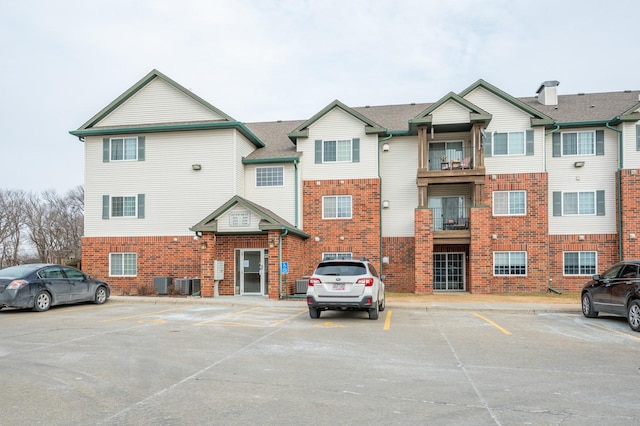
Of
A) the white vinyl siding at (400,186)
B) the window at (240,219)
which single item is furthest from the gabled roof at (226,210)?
the white vinyl siding at (400,186)

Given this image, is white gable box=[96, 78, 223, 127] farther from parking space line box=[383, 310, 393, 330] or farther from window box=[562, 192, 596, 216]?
window box=[562, 192, 596, 216]

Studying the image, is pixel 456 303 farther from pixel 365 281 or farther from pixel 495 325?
pixel 365 281

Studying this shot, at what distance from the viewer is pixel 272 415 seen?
5.66 metres

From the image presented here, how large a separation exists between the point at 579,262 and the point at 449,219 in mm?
6360

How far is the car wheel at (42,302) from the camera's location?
51.5 ft

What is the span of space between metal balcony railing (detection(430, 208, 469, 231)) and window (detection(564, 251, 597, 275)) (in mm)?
5041

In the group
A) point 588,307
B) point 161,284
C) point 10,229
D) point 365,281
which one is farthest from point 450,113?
point 10,229

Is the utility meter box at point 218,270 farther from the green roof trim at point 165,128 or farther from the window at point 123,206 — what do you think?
the green roof trim at point 165,128

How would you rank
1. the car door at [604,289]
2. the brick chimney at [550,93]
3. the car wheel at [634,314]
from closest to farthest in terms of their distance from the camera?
the car wheel at [634,314] → the car door at [604,289] → the brick chimney at [550,93]

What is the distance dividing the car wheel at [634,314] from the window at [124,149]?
20.9 meters

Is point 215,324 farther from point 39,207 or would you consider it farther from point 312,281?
point 39,207

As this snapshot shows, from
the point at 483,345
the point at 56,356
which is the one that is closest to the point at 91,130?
the point at 56,356

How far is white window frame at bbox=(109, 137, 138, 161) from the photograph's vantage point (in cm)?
2508

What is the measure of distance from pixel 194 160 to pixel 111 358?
54.2 feet
